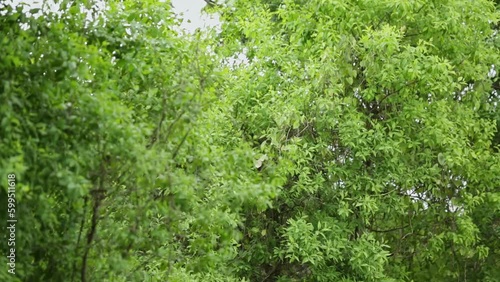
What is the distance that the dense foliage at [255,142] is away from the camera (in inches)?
255

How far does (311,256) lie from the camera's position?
436 inches

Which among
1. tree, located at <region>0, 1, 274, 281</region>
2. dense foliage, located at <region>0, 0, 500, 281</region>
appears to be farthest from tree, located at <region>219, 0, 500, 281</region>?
tree, located at <region>0, 1, 274, 281</region>

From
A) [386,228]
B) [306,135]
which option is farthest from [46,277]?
[386,228]

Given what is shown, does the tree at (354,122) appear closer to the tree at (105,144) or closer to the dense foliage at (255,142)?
the dense foliage at (255,142)

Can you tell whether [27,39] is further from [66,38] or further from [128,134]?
[128,134]

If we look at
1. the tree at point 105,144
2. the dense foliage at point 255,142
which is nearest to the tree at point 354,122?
the dense foliage at point 255,142

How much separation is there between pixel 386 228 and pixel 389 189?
1.41m

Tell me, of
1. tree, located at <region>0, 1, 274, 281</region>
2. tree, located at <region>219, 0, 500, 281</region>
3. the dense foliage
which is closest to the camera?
tree, located at <region>0, 1, 274, 281</region>

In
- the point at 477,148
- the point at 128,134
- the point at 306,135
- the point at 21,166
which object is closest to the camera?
the point at 21,166

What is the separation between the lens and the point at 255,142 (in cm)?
1102

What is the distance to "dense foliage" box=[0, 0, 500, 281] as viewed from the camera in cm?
648

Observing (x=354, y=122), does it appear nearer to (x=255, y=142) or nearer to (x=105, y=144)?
(x=255, y=142)

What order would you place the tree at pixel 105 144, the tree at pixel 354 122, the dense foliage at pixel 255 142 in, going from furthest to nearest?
1. the tree at pixel 354 122
2. the dense foliage at pixel 255 142
3. the tree at pixel 105 144

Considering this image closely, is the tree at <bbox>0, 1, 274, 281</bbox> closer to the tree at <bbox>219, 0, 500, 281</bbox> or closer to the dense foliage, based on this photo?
the dense foliage
